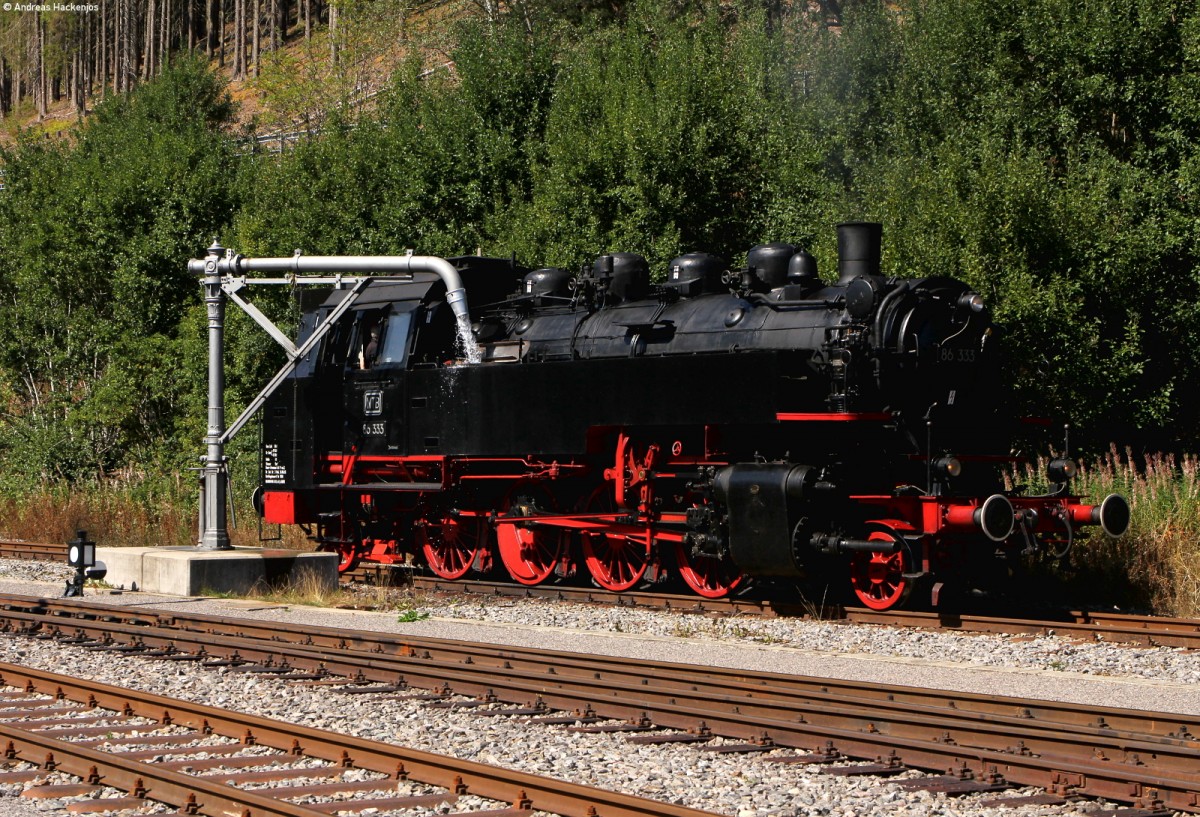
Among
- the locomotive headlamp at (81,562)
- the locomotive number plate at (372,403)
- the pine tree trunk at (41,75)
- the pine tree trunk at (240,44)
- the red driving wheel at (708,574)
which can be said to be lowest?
the red driving wheel at (708,574)

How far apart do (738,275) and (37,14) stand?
243 feet

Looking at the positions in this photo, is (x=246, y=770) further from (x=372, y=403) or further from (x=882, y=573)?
(x=372, y=403)

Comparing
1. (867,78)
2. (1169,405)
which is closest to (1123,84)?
(1169,405)

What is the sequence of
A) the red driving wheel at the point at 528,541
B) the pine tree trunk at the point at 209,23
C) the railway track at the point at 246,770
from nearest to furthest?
the railway track at the point at 246,770 → the red driving wheel at the point at 528,541 → the pine tree trunk at the point at 209,23

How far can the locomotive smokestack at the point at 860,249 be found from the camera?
13359mm

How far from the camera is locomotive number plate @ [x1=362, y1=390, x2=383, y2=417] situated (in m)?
16.2

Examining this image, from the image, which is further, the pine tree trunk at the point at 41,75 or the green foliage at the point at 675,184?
the pine tree trunk at the point at 41,75

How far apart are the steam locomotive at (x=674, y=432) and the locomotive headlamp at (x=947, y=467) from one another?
2 cm

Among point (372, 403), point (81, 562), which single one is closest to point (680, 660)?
point (81, 562)

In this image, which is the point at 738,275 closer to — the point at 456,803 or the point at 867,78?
the point at 456,803

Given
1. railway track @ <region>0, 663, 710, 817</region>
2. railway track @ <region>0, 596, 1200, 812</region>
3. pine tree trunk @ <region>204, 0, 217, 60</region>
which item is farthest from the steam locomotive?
pine tree trunk @ <region>204, 0, 217, 60</region>

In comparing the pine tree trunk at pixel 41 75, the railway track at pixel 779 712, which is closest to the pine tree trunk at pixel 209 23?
the pine tree trunk at pixel 41 75

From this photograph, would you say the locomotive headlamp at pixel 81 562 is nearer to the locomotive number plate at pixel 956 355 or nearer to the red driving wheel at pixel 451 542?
the red driving wheel at pixel 451 542

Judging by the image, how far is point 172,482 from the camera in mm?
27562
